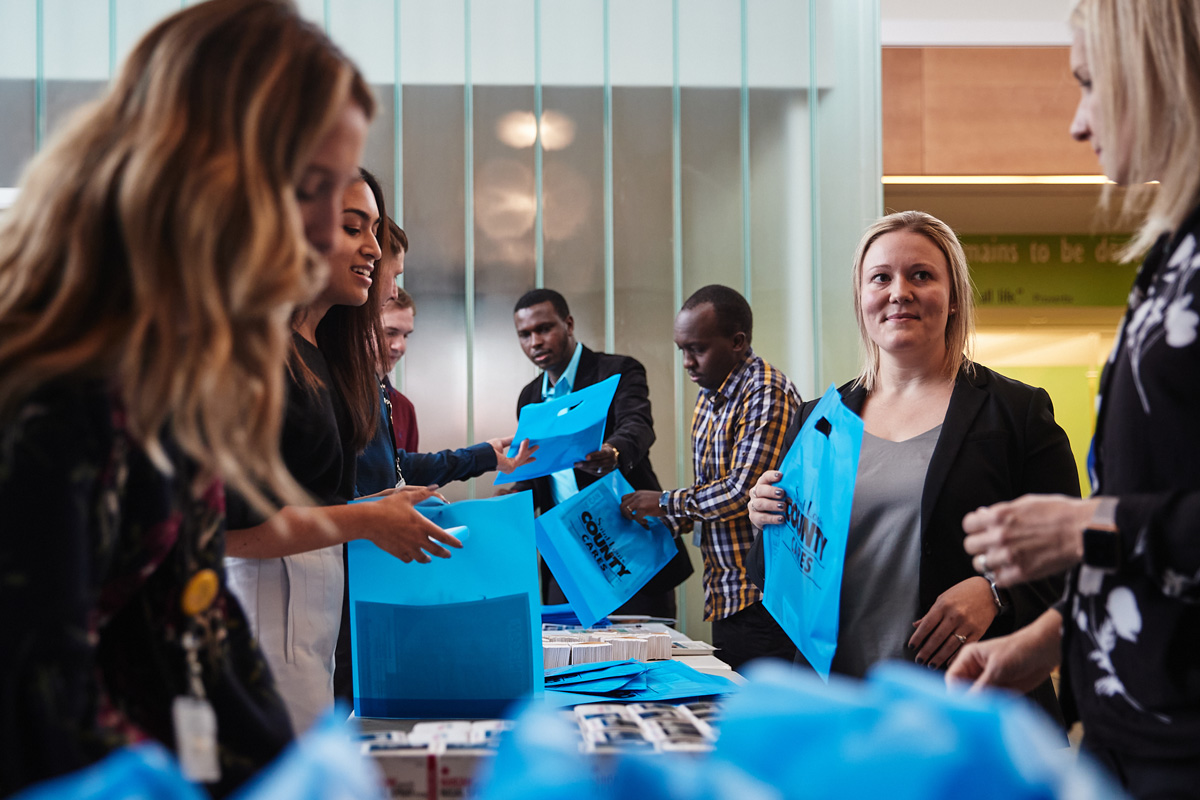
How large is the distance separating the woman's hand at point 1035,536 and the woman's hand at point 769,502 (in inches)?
33.8

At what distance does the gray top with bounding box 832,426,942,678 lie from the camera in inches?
63.6

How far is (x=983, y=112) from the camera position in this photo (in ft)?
13.6

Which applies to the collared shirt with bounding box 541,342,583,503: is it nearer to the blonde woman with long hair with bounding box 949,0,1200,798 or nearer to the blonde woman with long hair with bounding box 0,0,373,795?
the blonde woman with long hair with bounding box 949,0,1200,798

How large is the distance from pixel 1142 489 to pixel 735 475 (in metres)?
1.52

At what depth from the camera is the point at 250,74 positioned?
2.30 ft

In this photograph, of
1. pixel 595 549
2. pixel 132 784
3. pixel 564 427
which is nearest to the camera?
pixel 132 784

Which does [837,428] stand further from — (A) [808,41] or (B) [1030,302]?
(B) [1030,302]

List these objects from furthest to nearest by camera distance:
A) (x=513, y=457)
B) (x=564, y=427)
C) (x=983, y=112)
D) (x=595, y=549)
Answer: (x=983, y=112)
(x=513, y=457)
(x=564, y=427)
(x=595, y=549)

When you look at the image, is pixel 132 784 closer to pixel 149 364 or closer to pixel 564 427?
pixel 149 364

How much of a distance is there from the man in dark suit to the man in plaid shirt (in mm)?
420

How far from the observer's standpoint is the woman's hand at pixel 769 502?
1.74m

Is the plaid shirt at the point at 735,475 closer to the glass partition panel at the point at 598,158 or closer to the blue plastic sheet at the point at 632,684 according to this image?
the blue plastic sheet at the point at 632,684

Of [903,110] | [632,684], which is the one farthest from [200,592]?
[903,110]

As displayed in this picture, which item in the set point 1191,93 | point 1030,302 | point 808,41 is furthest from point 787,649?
point 1030,302
